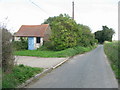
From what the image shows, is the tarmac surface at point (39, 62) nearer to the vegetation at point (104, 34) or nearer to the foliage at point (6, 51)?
the foliage at point (6, 51)

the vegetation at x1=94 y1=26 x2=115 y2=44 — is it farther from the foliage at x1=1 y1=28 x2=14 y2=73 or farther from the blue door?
the foliage at x1=1 y1=28 x2=14 y2=73

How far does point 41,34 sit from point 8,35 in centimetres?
2530

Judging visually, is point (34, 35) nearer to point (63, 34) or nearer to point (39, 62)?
point (63, 34)

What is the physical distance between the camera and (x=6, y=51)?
298 inches

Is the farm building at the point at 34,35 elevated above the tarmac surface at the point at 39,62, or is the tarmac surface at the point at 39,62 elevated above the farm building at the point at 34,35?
the farm building at the point at 34,35

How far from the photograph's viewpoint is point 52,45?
28.1 metres

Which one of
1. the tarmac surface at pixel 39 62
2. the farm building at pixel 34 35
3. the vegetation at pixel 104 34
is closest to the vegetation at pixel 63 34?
the farm building at pixel 34 35

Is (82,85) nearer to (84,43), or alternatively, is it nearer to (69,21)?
(69,21)

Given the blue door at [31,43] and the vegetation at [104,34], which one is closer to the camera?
the blue door at [31,43]

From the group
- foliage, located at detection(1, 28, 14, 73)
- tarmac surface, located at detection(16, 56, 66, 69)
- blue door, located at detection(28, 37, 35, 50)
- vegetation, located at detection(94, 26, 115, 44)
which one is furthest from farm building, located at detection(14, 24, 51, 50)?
vegetation, located at detection(94, 26, 115, 44)

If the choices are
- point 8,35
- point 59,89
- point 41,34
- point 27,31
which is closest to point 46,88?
point 59,89

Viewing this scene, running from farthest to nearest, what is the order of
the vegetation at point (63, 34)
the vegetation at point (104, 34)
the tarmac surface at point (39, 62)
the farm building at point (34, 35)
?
the vegetation at point (104, 34)
the farm building at point (34, 35)
the vegetation at point (63, 34)
the tarmac surface at point (39, 62)

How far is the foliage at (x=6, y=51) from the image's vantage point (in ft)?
24.6

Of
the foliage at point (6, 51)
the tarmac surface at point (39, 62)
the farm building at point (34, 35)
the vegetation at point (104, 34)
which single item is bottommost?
the tarmac surface at point (39, 62)
